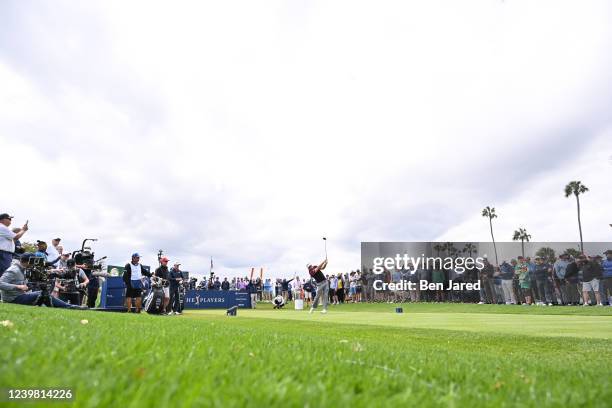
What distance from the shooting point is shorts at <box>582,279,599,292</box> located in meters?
23.6

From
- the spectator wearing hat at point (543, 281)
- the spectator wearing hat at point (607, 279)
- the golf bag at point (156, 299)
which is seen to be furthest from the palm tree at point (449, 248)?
the golf bag at point (156, 299)

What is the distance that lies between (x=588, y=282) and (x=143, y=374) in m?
27.7

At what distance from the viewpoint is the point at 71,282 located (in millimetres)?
18234

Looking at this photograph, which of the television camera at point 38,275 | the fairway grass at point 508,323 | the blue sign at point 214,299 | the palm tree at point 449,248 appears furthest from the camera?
the palm tree at point 449,248

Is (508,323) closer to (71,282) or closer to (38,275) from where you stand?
(38,275)

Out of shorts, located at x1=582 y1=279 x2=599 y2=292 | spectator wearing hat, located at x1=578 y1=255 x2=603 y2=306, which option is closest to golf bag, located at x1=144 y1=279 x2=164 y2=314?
spectator wearing hat, located at x1=578 y1=255 x2=603 y2=306

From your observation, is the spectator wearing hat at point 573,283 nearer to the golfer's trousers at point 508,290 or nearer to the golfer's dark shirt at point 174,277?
the golfer's trousers at point 508,290

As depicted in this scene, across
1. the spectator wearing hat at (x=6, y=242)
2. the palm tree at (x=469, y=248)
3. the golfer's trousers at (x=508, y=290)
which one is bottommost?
the golfer's trousers at (x=508, y=290)

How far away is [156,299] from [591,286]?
913 inches

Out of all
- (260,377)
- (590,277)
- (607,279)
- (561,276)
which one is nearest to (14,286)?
(260,377)

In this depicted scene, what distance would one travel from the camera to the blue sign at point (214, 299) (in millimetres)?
33438

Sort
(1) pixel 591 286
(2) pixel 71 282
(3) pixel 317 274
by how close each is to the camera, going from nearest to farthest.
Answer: (2) pixel 71 282 < (3) pixel 317 274 < (1) pixel 591 286

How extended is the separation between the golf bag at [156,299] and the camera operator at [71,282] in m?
2.78

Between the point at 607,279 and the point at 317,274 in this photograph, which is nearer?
the point at 317,274
